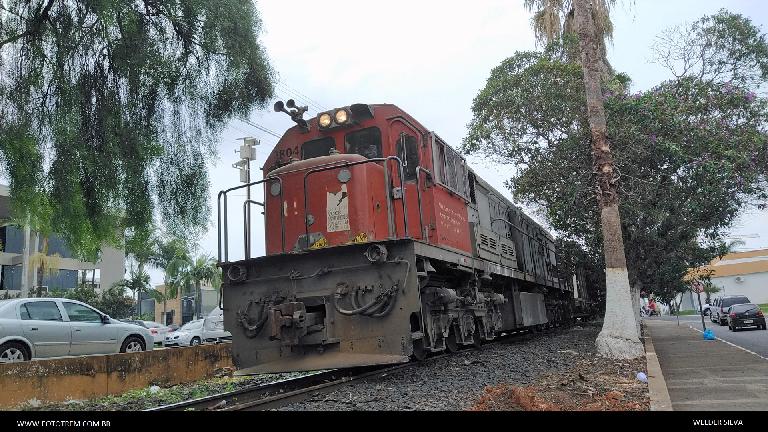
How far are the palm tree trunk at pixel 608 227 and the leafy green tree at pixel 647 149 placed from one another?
486 millimetres

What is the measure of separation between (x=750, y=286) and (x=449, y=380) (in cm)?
6194

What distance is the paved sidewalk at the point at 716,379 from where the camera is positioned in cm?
525

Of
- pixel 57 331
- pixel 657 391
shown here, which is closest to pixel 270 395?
pixel 657 391

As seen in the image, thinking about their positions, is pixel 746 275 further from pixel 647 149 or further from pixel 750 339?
pixel 647 149

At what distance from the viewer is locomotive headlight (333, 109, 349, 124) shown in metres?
7.68

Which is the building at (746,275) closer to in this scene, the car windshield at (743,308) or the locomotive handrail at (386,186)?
the car windshield at (743,308)


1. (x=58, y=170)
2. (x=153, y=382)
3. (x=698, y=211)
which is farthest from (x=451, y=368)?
(x=698, y=211)

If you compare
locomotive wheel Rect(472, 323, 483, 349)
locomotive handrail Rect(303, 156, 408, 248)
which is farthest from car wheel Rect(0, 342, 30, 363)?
locomotive wheel Rect(472, 323, 483, 349)

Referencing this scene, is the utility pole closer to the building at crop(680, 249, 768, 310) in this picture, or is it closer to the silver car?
the silver car

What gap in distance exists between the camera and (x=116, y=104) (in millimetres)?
9750
